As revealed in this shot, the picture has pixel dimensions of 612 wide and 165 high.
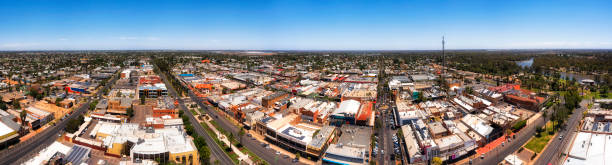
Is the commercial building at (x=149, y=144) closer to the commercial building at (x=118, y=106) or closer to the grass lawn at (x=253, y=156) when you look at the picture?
the grass lawn at (x=253, y=156)

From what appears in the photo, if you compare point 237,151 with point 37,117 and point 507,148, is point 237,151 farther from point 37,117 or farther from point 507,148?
point 37,117

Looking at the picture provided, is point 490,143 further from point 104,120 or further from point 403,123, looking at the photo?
point 104,120

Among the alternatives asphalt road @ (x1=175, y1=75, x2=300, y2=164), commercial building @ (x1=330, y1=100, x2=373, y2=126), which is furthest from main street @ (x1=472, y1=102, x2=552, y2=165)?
asphalt road @ (x1=175, y1=75, x2=300, y2=164)

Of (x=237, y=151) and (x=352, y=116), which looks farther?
(x=352, y=116)

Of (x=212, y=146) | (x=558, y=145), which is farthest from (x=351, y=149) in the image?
(x=558, y=145)

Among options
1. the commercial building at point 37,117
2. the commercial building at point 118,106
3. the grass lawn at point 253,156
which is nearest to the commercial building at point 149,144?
the grass lawn at point 253,156

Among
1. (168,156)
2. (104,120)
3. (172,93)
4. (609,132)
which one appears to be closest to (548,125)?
(609,132)

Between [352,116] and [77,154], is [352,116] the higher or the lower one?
the higher one

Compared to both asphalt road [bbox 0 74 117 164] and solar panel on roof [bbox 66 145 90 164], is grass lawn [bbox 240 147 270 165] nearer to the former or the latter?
solar panel on roof [bbox 66 145 90 164]

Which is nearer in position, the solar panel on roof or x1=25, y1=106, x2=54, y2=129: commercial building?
the solar panel on roof
